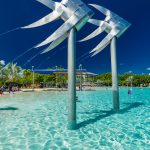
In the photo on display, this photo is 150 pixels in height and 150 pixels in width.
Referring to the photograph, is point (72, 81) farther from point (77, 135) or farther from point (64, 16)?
point (64, 16)

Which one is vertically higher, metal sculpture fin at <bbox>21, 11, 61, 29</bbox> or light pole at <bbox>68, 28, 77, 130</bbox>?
metal sculpture fin at <bbox>21, 11, 61, 29</bbox>

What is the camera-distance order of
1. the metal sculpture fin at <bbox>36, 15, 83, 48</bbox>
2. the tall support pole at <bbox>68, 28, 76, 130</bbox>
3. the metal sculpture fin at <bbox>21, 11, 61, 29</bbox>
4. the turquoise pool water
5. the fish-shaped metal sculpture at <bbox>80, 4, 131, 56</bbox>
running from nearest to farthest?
1. the turquoise pool water
2. the tall support pole at <bbox>68, 28, 76, 130</bbox>
3. the metal sculpture fin at <bbox>36, 15, 83, 48</bbox>
4. the metal sculpture fin at <bbox>21, 11, 61, 29</bbox>
5. the fish-shaped metal sculpture at <bbox>80, 4, 131, 56</bbox>

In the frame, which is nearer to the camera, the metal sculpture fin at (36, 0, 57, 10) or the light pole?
the light pole

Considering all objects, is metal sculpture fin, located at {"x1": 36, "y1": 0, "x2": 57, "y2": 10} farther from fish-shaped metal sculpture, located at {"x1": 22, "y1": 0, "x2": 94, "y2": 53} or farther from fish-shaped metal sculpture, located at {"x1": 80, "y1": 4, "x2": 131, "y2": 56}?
fish-shaped metal sculpture, located at {"x1": 80, "y1": 4, "x2": 131, "y2": 56}

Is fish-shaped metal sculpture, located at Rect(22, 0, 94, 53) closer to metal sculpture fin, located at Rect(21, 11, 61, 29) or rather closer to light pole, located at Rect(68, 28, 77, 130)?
metal sculpture fin, located at Rect(21, 11, 61, 29)

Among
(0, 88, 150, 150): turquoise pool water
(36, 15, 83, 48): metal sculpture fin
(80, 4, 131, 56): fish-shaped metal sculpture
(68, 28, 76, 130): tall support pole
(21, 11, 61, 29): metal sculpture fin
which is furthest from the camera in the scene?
(80, 4, 131, 56): fish-shaped metal sculpture

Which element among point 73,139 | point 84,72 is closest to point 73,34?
point 73,139

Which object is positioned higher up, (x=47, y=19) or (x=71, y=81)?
(x=47, y=19)

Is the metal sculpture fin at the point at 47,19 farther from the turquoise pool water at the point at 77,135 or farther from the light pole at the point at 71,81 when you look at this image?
the turquoise pool water at the point at 77,135

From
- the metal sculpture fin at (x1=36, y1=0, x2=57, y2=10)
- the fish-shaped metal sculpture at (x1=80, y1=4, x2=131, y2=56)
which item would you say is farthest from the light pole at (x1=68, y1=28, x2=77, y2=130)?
the fish-shaped metal sculpture at (x1=80, y1=4, x2=131, y2=56)

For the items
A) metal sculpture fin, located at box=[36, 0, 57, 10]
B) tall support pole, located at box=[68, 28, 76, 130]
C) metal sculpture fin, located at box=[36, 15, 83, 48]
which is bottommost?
tall support pole, located at box=[68, 28, 76, 130]

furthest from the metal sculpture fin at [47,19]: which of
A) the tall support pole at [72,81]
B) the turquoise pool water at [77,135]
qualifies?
the turquoise pool water at [77,135]

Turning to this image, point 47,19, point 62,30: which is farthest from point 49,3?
point 62,30

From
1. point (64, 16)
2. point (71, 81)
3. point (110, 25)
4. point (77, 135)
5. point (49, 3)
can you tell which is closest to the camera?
point (77, 135)
